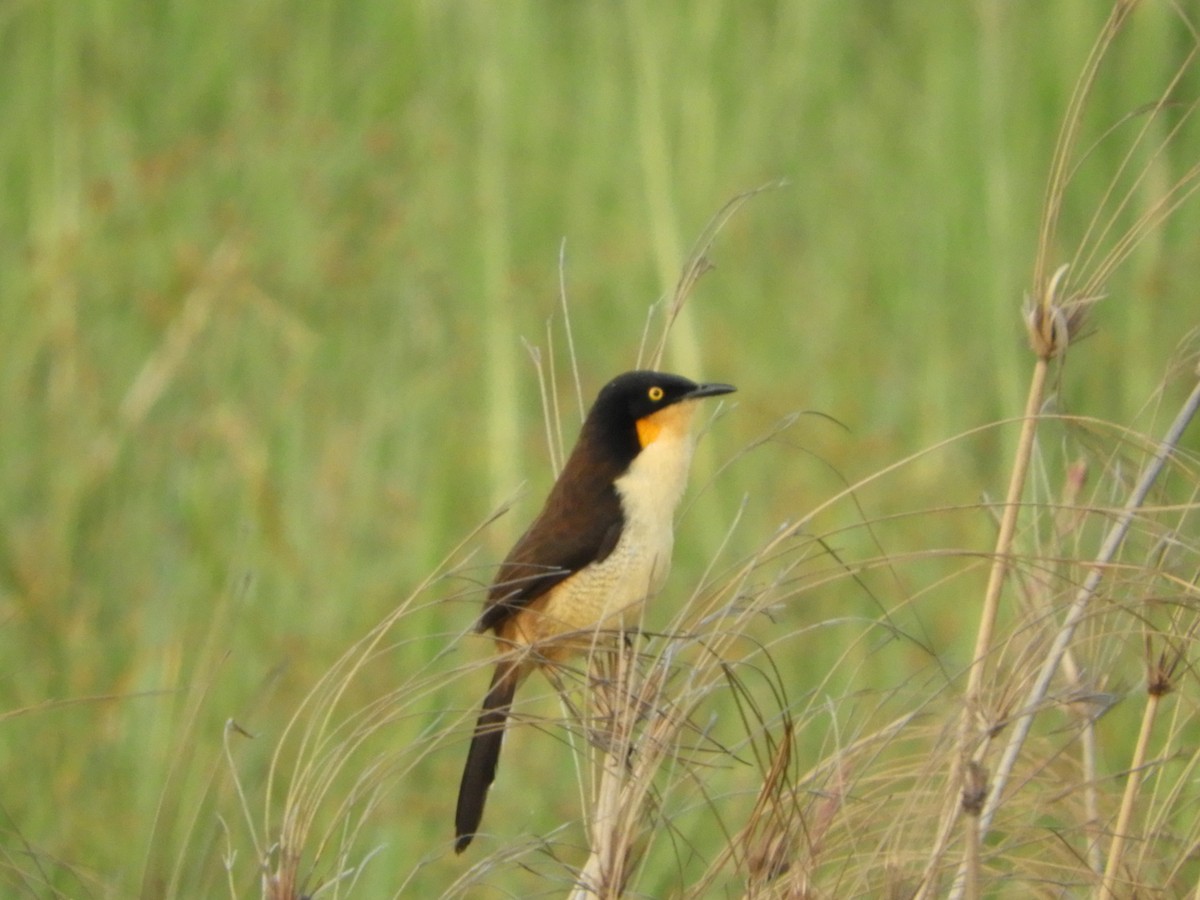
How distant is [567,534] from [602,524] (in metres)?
0.07

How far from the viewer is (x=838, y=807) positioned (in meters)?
2.12

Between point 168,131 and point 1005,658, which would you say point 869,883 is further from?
point 168,131

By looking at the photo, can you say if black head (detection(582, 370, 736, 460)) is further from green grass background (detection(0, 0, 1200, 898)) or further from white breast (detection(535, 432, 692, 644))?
green grass background (detection(0, 0, 1200, 898))

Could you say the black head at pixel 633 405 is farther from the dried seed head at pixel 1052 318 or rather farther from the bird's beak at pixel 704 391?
the dried seed head at pixel 1052 318

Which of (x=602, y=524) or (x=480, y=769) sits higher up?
(x=602, y=524)

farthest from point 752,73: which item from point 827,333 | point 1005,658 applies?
point 1005,658

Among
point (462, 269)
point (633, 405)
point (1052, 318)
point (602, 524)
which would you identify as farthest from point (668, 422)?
point (462, 269)

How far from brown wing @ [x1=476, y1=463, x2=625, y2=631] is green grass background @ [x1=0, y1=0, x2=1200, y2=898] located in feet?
5.48

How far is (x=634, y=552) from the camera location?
318 cm

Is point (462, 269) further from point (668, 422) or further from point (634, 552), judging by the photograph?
point (634, 552)

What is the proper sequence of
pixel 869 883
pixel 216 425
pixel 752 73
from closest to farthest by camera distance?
pixel 869 883
pixel 216 425
pixel 752 73

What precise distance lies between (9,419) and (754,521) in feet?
7.66

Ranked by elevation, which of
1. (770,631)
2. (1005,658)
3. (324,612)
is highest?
(1005,658)

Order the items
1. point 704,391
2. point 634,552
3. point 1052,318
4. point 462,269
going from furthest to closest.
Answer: point 462,269, point 704,391, point 634,552, point 1052,318
